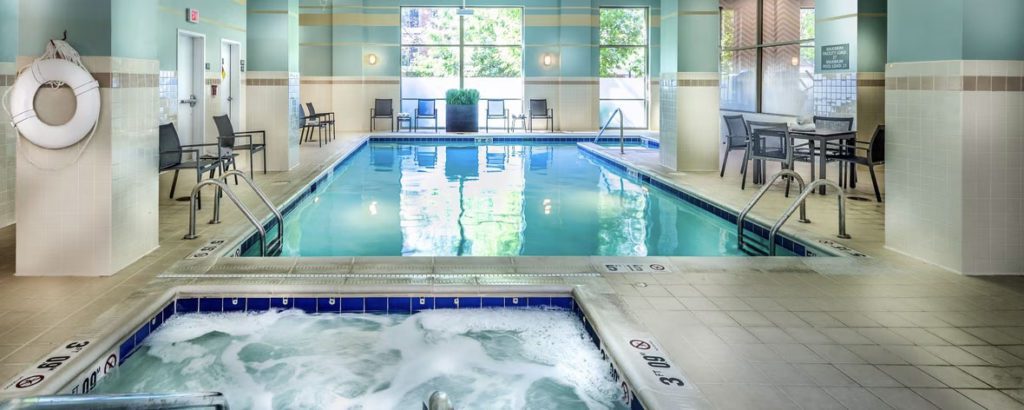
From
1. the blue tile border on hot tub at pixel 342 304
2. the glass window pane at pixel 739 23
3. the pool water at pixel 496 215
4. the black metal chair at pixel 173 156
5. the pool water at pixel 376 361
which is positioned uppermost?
the glass window pane at pixel 739 23

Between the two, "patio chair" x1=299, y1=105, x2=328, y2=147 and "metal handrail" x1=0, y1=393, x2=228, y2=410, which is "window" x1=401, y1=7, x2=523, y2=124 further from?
"metal handrail" x1=0, y1=393, x2=228, y2=410

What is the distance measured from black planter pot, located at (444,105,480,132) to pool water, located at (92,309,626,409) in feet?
40.7

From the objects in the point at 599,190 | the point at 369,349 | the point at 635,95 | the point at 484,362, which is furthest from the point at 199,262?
the point at 635,95

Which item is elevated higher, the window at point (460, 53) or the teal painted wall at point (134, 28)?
the window at point (460, 53)

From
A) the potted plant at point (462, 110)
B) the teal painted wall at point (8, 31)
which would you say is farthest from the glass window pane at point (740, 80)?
the teal painted wall at point (8, 31)

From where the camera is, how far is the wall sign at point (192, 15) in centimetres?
741

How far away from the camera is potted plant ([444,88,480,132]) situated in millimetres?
15969

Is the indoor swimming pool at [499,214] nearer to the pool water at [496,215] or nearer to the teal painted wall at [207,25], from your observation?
the pool water at [496,215]

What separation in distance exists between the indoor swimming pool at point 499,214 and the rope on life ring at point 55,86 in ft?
4.74

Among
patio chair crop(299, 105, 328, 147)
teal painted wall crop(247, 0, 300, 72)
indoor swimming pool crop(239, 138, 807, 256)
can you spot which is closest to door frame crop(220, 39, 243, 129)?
teal painted wall crop(247, 0, 300, 72)

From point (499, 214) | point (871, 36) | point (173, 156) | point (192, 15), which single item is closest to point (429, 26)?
point (192, 15)

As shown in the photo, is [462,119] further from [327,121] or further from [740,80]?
[740,80]

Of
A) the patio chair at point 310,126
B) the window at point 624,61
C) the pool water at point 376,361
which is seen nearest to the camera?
the pool water at point 376,361

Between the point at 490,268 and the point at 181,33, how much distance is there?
188 inches
